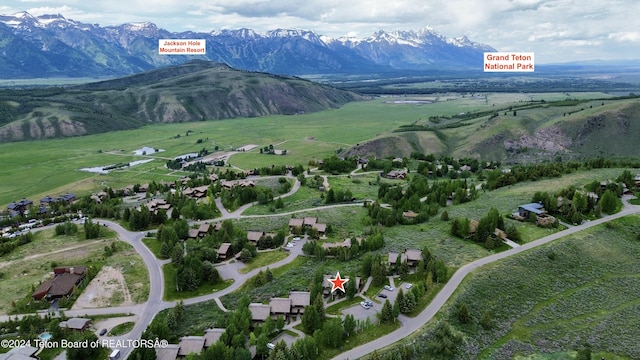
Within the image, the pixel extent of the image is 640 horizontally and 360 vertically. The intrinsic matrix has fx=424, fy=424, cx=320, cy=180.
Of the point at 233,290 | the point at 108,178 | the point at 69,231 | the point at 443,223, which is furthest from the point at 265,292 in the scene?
the point at 108,178

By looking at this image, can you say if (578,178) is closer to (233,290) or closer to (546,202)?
(546,202)

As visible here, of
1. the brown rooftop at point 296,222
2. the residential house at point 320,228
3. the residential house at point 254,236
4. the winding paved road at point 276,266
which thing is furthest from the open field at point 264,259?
the residential house at point 320,228

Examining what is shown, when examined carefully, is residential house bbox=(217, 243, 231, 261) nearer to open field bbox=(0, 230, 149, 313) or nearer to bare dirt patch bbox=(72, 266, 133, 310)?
open field bbox=(0, 230, 149, 313)

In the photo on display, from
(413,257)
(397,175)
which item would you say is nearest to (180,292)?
(413,257)

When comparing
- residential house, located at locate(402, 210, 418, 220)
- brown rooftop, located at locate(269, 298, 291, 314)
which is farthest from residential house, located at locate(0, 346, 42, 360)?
residential house, located at locate(402, 210, 418, 220)

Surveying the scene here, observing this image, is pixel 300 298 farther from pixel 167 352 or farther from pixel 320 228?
pixel 320 228

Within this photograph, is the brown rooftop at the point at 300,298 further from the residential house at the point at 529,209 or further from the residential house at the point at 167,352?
the residential house at the point at 529,209
